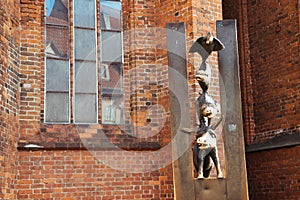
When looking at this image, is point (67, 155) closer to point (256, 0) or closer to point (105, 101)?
point (105, 101)

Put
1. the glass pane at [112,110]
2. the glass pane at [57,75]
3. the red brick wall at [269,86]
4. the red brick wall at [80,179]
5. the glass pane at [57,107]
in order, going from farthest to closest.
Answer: the red brick wall at [269,86], the glass pane at [112,110], the glass pane at [57,75], the glass pane at [57,107], the red brick wall at [80,179]

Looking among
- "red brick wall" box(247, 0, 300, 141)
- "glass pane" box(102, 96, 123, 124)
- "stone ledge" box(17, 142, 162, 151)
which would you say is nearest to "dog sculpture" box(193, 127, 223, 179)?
"stone ledge" box(17, 142, 162, 151)

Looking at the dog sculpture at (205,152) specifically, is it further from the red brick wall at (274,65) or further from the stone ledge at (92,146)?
the red brick wall at (274,65)

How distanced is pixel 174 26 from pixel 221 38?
592 mm

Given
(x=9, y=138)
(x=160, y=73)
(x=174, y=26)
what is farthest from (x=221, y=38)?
(x=9, y=138)

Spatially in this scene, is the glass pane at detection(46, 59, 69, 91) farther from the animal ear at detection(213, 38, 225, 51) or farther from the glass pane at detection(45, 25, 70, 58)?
the animal ear at detection(213, 38, 225, 51)

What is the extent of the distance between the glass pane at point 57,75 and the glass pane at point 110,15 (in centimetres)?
101

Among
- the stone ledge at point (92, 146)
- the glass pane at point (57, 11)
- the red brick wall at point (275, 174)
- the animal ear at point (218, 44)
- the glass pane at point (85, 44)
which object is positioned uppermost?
the glass pane at point (57, 11)

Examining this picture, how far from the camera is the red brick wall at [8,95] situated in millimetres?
7051

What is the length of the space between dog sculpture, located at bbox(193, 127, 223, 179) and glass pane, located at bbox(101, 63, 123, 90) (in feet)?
9.13

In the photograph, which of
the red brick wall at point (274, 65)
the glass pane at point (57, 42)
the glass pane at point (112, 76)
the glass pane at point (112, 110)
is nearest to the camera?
the glass pane at point (57, 42)

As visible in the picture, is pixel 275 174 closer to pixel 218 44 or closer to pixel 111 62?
pixel 111 62

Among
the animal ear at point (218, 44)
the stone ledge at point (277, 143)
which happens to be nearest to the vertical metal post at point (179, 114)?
the animal ear at point (218, 44)

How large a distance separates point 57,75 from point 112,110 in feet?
3.46
